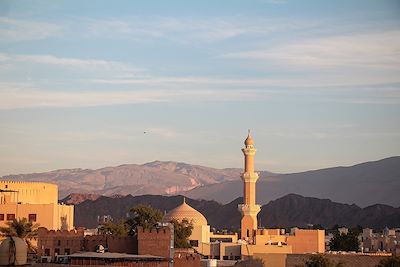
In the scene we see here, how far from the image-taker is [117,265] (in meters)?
44.1

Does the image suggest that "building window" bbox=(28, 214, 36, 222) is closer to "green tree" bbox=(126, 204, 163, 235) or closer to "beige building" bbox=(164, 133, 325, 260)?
"green tree" bbox=(126, 204, 163, 235)

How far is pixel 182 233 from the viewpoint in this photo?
69.4 metres

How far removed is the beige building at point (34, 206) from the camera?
65.8 m

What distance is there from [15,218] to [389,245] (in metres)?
35.3

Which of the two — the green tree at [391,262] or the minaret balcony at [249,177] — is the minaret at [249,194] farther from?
the green tree at [391,262]

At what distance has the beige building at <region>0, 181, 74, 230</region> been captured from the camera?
216 ft

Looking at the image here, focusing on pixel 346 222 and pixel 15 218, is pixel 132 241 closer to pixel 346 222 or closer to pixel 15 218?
pixel 15 218

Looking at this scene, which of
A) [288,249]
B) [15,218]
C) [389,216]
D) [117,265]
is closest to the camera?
[117,265]

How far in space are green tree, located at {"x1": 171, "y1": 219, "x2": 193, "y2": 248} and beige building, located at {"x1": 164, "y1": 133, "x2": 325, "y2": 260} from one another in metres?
2.36

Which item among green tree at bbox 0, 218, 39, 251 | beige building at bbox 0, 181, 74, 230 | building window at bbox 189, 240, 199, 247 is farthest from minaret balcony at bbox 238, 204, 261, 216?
green tree at bbox 0, 218, 39, 251

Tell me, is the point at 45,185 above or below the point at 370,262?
above

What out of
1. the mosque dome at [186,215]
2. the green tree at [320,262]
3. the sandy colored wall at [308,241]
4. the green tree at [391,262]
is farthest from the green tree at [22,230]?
the sandy colored wall at [308,241]

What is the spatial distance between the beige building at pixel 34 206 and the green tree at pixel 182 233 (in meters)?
6.88

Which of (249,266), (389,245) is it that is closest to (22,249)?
(249,266)
